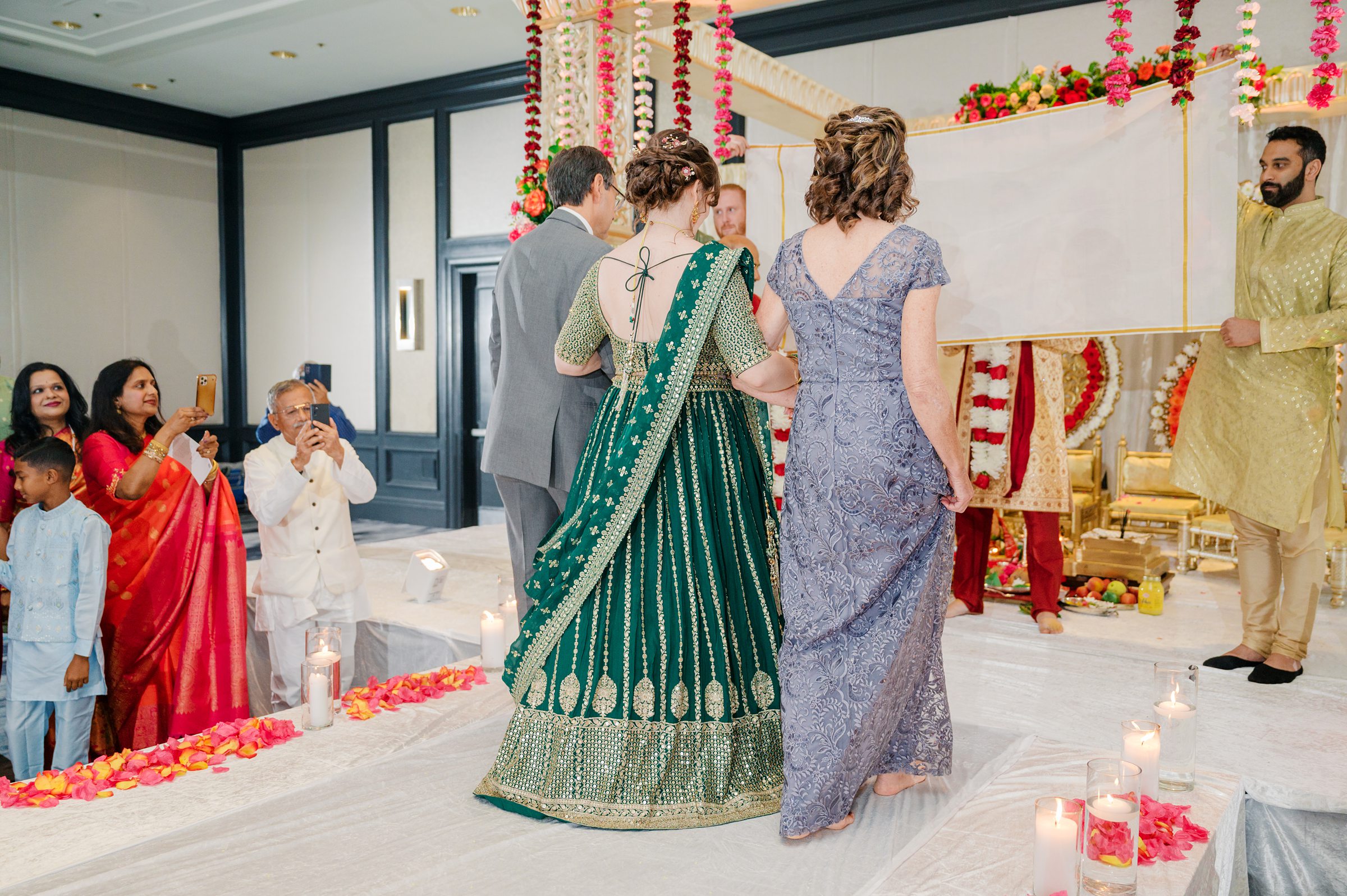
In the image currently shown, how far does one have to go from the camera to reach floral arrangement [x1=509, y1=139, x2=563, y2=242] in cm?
357

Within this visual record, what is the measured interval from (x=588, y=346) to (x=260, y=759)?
4.92ft

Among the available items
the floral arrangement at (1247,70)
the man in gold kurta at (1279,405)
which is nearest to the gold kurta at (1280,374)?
the man in gold kurta at (1279,405)

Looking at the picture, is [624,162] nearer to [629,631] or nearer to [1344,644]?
[629,631]

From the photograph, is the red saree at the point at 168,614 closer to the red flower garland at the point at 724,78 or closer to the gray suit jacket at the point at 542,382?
the gray suit jacket at the point at 542,382

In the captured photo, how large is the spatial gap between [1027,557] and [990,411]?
67 cm

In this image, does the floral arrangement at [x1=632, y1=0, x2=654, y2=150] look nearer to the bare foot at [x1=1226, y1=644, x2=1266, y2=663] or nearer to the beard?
the beard

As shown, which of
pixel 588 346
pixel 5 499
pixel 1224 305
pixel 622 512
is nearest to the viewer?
pixel 622 512

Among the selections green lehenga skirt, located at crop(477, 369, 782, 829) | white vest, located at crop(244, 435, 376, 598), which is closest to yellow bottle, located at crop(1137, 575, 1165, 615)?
green lehenga skirt, located at crop(477, 369, 782, 829)

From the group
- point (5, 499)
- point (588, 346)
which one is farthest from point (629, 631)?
point (5, 499)

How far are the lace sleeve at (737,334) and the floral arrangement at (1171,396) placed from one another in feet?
16.3

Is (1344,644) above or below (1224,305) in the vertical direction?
below

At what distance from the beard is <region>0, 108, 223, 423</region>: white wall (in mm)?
9471

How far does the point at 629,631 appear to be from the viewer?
234 cm

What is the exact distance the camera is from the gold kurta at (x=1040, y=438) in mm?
4305
